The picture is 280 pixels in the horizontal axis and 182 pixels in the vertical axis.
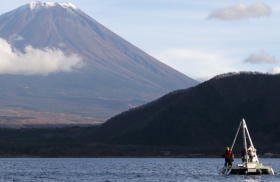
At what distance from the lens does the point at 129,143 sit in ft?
527

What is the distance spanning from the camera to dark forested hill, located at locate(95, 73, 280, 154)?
15775cm

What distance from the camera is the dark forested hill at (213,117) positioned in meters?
158

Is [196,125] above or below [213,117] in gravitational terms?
below

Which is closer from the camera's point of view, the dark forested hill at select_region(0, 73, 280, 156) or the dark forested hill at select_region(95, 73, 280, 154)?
the dark forested hill at select_region(0, 73, 280, 156)

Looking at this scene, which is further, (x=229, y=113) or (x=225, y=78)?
(x=225, y=78)

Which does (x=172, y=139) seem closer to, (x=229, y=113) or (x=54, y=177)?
(x=229, y=113)

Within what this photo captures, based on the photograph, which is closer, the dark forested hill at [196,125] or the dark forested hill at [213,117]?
the dark forested hill at [196,125]

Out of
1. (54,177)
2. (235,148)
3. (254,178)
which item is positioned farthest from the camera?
(235,148)

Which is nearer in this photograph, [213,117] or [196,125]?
[196,125]

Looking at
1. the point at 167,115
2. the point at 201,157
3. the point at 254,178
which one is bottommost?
the point at 254,178

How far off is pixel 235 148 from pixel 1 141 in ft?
171

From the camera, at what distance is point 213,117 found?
536 ft

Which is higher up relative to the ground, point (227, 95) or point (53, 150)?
point (227, 95)

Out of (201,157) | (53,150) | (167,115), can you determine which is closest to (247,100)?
(167,115)
